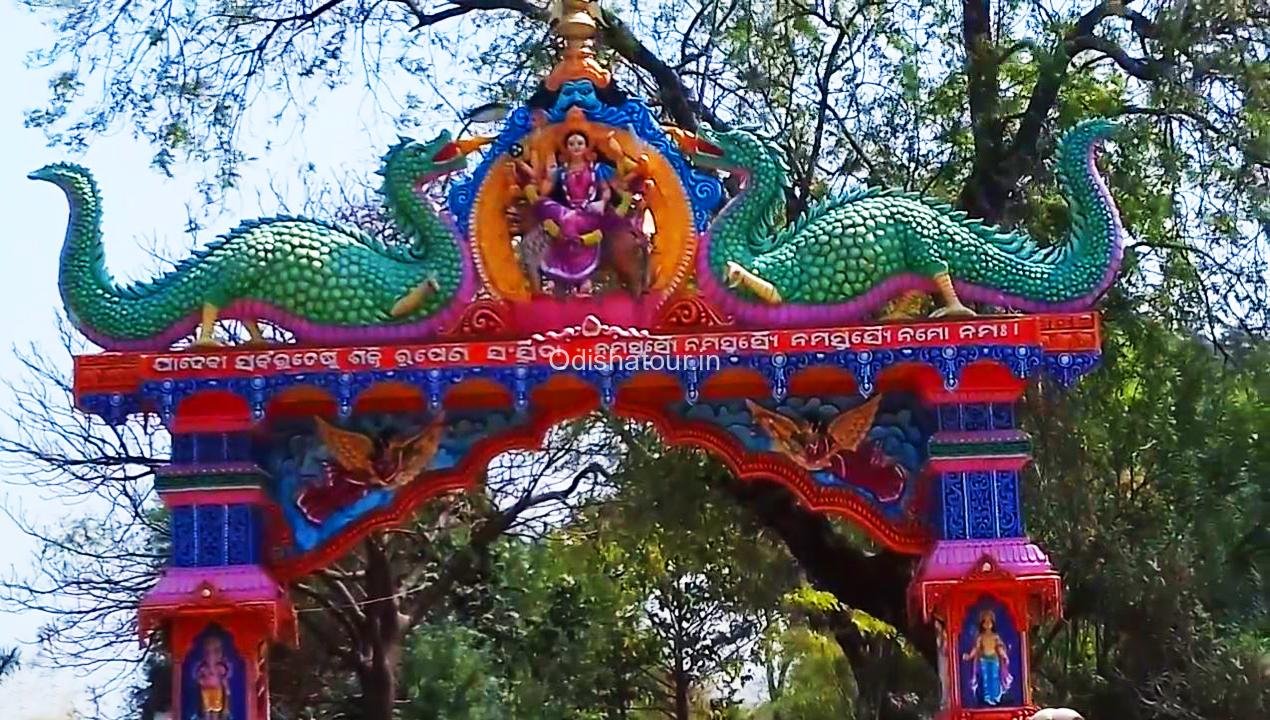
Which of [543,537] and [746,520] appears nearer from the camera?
[746,520]

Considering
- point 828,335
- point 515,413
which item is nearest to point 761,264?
point 828,335

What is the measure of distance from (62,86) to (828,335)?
18.6 ft

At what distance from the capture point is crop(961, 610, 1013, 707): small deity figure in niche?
7.14m

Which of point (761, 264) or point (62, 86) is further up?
point (62, 86)

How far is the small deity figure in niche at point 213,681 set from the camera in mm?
7180

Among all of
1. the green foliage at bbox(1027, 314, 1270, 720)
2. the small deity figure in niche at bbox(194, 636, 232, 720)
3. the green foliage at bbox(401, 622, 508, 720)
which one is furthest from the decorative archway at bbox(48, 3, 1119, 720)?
the green foliage at bbox(401, 622, 508, 720)

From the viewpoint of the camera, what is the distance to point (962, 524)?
7.21m

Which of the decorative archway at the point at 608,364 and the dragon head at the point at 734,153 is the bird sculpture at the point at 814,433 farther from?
the dragon head at the point at 734,153

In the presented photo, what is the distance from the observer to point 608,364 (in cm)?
704

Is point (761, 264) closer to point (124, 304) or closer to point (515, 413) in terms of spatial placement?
point (515, 413)

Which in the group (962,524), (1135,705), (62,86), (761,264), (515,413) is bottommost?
(1135,705)

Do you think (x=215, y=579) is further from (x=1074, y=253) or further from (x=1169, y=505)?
(x=1169, y=505)

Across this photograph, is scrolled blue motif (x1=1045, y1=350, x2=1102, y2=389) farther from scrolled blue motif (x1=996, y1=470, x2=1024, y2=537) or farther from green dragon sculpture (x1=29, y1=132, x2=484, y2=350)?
green dragon sculpture (x1=29, y1=132, x2=484, y2=350)

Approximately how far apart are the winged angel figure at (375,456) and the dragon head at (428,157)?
3.22 feet
